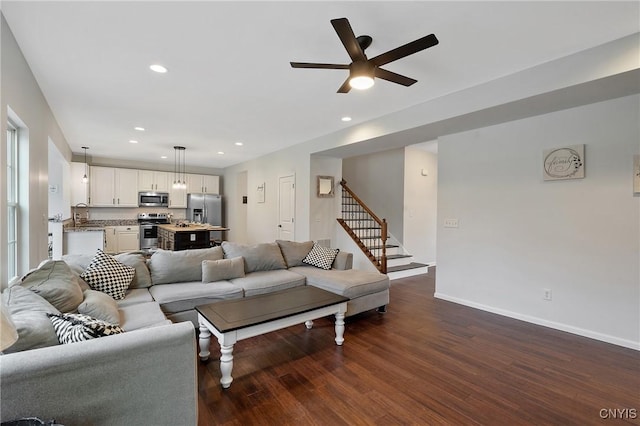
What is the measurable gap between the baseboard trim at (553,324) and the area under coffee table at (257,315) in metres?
2.20

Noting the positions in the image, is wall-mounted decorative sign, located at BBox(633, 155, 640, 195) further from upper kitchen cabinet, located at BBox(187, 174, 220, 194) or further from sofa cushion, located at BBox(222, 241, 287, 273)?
upper kitchen cabinet, located at BBox(187, 174, 220, 194)

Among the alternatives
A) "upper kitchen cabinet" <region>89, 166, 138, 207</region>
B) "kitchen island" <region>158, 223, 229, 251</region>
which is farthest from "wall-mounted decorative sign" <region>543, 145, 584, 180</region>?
"upper kitchen cabinet" <region>89, 166, 138, 207</region>

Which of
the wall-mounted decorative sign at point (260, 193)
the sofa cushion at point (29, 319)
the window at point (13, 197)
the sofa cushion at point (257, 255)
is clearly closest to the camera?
the sofa cushion at point (29, 319)

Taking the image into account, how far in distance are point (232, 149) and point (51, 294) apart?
5.12 meters

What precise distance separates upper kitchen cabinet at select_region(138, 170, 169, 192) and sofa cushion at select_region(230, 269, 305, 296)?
19.6 feet

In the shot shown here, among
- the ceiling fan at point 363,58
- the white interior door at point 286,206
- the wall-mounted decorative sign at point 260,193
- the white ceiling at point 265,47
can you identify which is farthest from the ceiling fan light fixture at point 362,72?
the wall-mounted decorative sign at point 260,193

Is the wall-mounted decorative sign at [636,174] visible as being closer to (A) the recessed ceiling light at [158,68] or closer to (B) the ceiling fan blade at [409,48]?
(B) the ceiling fan blade at [409,48]

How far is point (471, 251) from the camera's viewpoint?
413 cm

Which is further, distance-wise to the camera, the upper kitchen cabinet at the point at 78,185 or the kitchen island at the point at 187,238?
the upper kitchen cabinet at the point at 78,185

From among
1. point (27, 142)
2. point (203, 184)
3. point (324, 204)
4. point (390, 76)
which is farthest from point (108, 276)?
point (203, 184)

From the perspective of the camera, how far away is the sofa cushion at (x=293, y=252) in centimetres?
434

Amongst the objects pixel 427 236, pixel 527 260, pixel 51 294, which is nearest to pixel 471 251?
pixel 527 260

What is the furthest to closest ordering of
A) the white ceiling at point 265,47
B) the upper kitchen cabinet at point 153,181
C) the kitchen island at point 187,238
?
the upper kitchen cabinet at point 153,181 → the kitchen island at point 187,238 → the white ceiling at point 265,47

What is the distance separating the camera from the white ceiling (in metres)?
2.03
